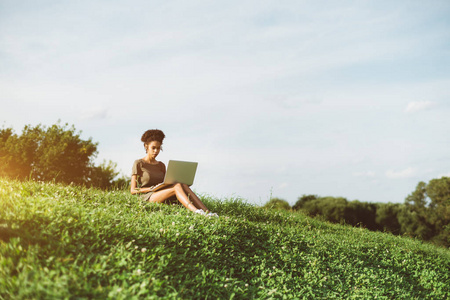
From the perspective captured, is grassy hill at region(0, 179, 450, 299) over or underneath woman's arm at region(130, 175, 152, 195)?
underneath

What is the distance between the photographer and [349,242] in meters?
8.70

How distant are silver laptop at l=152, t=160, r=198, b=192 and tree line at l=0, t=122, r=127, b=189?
38.4ft

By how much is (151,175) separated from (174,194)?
37.5 inches

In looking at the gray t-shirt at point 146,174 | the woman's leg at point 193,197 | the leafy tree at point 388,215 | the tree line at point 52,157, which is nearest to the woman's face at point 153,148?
the gray t-shirt at point 146,174

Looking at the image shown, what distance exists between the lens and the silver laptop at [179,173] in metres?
7.80

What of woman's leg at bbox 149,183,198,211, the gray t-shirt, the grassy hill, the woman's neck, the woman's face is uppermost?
the woman's face

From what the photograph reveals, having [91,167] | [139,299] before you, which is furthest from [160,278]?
[91,167]

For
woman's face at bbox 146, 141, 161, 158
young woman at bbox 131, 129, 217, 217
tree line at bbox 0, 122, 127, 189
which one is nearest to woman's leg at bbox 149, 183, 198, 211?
young woman at bbox 131, 129, 217, 217

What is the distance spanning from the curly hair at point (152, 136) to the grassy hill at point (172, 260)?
1684 mm

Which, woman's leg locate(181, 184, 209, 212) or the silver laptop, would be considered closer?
woman's leg locate(181, 184, 209, 212)

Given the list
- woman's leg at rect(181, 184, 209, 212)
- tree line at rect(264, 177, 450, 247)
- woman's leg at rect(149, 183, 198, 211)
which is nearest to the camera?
woman's leg at rect(149, 183, 198, 211)

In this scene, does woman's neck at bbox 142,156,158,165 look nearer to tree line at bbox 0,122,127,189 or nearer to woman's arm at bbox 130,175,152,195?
woman's arm at bbox 130,175,152,195

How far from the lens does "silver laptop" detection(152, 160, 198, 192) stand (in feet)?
25.6

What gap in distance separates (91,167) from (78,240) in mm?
17044
